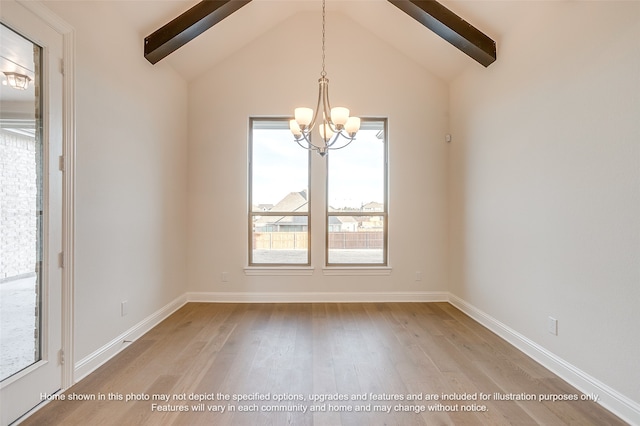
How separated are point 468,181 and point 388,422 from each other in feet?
9.59

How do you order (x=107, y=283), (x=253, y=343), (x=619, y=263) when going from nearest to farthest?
1. (x=619, y=263)
2. (x=107, y=283)
3. (x=253, y=343)

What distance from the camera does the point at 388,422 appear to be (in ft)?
5.86

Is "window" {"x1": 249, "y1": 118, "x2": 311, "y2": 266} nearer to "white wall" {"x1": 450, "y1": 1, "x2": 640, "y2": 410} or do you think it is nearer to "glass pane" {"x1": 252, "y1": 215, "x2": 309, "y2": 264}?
"glass pane" {"x1": 252, "y1": 215, "x2": 309, "y2": 264}

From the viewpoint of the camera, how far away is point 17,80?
1.83m

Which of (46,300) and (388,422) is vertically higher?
(46,300)

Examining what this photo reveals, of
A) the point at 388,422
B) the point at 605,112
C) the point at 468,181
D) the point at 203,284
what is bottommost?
the point at 388,422

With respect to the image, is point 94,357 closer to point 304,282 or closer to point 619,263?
point 304,282

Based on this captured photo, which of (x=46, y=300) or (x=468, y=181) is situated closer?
(x=46, y=300)

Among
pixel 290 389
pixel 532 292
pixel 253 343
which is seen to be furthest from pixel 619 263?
pixel 253 343

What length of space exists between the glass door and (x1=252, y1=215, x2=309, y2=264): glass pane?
7.74 feet

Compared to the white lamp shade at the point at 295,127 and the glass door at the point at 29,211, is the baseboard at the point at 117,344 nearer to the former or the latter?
the glass door at the point at 29,211

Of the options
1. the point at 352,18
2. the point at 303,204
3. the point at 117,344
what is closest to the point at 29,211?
the point at 117,344

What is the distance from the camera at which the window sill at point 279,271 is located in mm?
4109

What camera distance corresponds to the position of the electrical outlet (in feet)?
7.76
